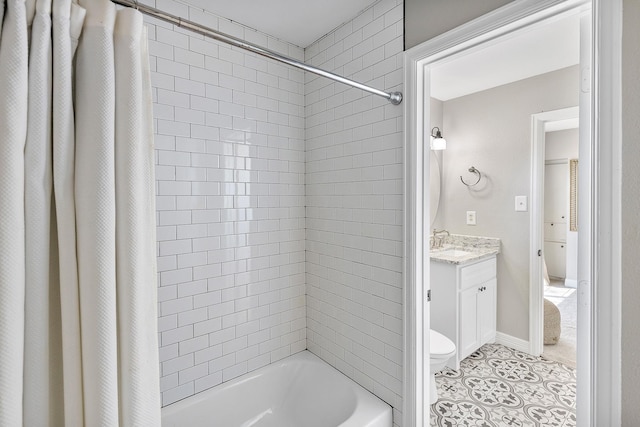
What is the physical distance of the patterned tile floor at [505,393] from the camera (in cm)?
202

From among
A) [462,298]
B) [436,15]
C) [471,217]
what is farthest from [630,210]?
[471,217]

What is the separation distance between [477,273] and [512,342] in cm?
77

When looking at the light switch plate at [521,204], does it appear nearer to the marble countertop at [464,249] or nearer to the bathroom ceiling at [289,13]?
the marble countertop at [464,249]

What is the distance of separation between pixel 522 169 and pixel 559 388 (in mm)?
1716

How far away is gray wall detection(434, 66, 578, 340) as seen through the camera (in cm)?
278

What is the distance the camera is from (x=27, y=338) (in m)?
0.73

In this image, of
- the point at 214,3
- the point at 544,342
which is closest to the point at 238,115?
the point at 214,3

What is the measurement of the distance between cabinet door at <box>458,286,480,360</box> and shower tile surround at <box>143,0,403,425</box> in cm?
124

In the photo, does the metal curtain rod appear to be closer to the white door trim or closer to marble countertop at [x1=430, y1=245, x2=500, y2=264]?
marble countertop at [x1=430, y1=245, x2=500, y2=264]

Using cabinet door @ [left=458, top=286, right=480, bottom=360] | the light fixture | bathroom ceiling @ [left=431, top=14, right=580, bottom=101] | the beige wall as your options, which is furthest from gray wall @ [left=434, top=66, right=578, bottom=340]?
the beige wall

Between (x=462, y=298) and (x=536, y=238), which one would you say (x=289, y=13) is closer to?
(x=462, y=298)

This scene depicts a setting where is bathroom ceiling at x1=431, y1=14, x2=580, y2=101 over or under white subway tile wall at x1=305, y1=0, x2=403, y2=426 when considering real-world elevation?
over

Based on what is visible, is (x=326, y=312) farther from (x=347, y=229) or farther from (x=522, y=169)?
(x=522, y=169)

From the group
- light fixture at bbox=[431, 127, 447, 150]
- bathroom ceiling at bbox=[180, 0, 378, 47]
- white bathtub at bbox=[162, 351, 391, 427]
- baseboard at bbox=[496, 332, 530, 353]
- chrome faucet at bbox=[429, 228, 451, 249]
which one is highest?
bathroom ceiling at bbox=[180, 0, 378, 47]
